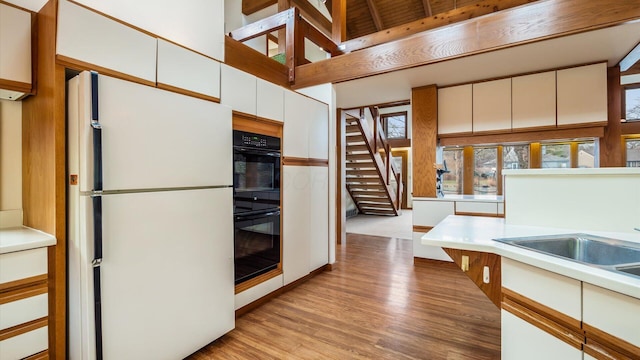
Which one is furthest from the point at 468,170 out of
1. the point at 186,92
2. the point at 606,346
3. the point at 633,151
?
the point at 186,92

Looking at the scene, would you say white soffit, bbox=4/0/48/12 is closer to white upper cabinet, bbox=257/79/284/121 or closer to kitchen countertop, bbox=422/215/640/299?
white upper cabinet, bbox=257/79/284/121

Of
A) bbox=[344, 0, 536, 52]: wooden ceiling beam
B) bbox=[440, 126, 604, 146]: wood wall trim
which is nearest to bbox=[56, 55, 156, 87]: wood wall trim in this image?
bbox=[344, 0, 536, 52]: wooden ceiling beam

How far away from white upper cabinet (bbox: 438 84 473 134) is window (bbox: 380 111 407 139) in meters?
5.66

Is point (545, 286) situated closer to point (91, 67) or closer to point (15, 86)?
point (91, 67)

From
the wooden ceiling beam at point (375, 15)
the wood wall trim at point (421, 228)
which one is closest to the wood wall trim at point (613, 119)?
the wood wall trim at point (421, 228)

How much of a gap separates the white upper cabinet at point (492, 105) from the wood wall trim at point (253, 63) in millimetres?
2465

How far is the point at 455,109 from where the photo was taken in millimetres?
3768

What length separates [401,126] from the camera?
9508mm

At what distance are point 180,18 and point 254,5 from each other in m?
3.54

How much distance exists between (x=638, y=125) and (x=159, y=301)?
8.50m

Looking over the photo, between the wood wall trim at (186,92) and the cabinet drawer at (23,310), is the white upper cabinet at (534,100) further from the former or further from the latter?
the cabinet drawer at (23,310)

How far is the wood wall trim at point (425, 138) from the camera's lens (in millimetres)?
3787

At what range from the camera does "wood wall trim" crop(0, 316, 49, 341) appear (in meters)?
1.23

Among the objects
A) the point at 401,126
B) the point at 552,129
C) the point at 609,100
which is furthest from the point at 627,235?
the point at 401,126
